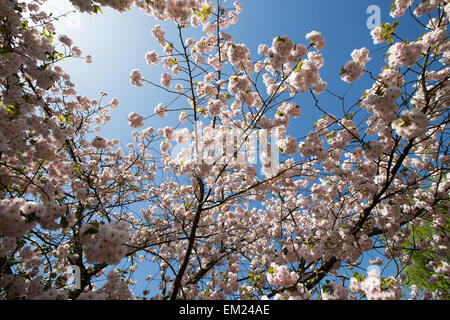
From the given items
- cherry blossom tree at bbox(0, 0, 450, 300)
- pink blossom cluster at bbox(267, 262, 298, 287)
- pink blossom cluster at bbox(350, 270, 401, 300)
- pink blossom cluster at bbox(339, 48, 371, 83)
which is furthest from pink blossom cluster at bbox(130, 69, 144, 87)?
pink blossom cluster at bbox(350, 270, 401, 300)

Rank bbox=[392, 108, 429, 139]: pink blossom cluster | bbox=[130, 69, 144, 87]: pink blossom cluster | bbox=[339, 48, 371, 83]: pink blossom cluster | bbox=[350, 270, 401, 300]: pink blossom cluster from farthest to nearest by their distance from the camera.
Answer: bbox=[130, 69, 144, 87]: pink blossom cluster → bbox=[339, 48, 371, 83]: pink blossom cluster → bbox=[392, 108, 429, 139]: pink blossom cluster → bbox=[350, 270, 401, 300]: pink blossom cluster

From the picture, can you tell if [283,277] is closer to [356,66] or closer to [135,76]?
[356,66]

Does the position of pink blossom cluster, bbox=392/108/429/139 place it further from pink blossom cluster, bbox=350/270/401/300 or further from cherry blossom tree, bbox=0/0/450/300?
pink blossom cluster, bbox=350/270/401/300

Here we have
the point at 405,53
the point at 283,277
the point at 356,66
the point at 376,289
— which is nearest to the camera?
the point at 376,289

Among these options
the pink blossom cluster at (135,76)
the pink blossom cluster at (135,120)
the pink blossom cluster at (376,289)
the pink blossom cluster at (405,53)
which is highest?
the pink blossom cluster at (135,76)

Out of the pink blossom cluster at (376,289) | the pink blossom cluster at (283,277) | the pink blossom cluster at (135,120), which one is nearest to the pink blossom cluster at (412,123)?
the pink blossom cluster at (376,289)

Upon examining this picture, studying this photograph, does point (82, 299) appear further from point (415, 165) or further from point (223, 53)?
point (415, 165)

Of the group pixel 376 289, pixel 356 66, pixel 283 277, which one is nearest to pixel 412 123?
pixel 356 66

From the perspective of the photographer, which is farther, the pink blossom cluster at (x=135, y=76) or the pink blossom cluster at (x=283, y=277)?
the pink blossom cluster at (x=135, y=76)

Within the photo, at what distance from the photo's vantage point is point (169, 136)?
16.8ft

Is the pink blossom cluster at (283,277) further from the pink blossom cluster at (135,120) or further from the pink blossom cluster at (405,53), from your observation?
the pink blossom cluster at (135,120)

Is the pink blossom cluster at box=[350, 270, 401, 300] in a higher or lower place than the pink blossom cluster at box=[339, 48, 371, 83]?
lower
